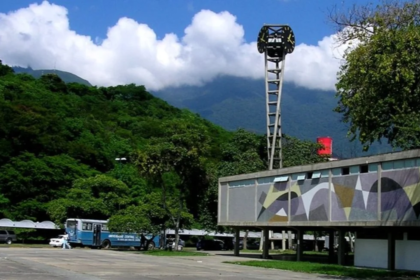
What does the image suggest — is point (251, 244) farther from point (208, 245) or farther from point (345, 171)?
point (345, 171)

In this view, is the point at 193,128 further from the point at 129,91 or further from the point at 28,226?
the point at 129,91

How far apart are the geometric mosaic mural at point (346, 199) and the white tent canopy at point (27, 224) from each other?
28746mm

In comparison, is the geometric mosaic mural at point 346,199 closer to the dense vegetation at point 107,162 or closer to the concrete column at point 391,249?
the concrete column at point 391,249

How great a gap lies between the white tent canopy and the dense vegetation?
4.89 ft

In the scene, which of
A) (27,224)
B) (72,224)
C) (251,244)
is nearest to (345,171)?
(72,224)

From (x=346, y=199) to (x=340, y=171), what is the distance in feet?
5.40

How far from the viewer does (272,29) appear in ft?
204

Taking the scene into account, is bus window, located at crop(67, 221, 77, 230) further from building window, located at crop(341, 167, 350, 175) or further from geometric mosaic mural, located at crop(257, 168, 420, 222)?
building window, located at crop(341, 167, 350, 175)

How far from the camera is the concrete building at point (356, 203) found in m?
30.6

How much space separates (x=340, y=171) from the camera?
115 feet

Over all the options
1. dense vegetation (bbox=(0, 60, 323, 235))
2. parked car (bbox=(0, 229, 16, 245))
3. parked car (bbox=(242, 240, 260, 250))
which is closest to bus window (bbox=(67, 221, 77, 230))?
dense vegetation (bbox=(0, 60, 323, 235))

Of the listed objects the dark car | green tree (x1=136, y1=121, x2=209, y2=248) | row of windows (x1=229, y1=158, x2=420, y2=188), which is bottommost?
the dark car

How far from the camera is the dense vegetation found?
51281 millimetres

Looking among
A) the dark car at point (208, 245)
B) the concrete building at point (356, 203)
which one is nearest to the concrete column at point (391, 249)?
the concrete building at point (356, 203)
